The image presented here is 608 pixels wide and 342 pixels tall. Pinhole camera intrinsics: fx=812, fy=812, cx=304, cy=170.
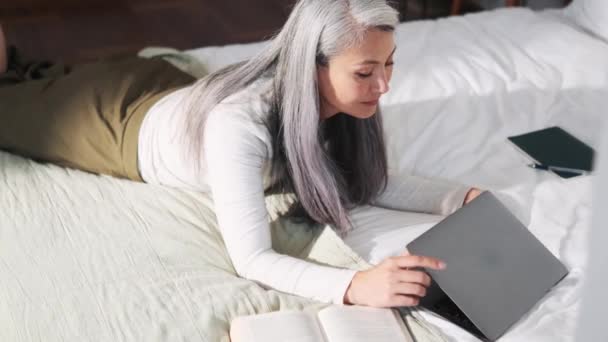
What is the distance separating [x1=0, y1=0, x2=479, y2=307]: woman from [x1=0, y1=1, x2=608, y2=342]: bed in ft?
0.13

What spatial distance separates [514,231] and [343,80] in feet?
1.13

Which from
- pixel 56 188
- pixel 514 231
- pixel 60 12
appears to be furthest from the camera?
pixel 60 12

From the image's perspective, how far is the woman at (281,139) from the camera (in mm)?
1173

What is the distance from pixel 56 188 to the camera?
1.45 metres

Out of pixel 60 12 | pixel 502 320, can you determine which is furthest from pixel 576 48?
pixel 60 12

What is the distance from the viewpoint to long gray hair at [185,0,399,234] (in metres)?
1.18

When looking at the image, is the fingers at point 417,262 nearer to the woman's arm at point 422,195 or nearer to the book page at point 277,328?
the book page at point 277,328

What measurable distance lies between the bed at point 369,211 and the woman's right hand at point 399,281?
0.07 m

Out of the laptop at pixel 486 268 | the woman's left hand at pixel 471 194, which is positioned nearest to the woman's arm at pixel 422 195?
the woman's left hand at pixel 471 194

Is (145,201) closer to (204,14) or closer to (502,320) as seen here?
(502,320)

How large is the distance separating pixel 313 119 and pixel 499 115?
2.00ft

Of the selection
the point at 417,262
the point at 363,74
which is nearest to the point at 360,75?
the point at 363,74

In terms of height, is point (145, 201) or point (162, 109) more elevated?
point (162, 109)

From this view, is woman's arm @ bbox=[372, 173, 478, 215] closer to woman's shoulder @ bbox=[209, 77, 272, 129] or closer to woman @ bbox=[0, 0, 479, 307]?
woman @ bbox=[0, 0, 479, 307]
